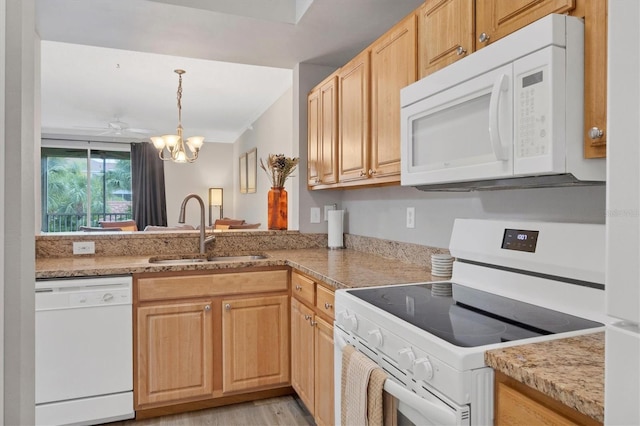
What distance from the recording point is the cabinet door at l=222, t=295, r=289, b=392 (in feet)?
7.78

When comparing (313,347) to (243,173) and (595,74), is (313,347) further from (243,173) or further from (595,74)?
(243,173)

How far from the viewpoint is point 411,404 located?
3.55 ft

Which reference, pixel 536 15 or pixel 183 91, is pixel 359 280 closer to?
pixel 536 15

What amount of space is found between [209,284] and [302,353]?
64 centimetres

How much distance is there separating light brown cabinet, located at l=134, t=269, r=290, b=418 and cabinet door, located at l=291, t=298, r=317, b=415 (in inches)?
3.7

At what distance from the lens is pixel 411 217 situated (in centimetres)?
231

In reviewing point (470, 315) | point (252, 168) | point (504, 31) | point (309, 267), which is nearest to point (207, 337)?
point (309, 267)

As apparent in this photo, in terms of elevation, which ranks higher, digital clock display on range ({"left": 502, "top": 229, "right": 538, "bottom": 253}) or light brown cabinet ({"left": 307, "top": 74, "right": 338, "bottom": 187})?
A: light brown cabinet ({"left": 307, "top": 74, "right": 338, "bottom": 187})

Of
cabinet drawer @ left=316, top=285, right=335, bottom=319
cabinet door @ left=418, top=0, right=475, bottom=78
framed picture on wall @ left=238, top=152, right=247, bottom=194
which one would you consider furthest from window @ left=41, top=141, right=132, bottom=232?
cabinet door @ left=418, top=0, right=475, bottom=78

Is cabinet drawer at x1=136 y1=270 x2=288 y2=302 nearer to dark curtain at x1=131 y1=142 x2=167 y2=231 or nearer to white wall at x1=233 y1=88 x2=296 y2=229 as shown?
white wall at x1=233 y1=88 x2=296 y2=229

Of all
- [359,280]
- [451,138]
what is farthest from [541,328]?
[359,280]

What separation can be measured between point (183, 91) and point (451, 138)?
432 centimetres

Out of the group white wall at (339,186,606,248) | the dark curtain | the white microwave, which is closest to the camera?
the white microwave
